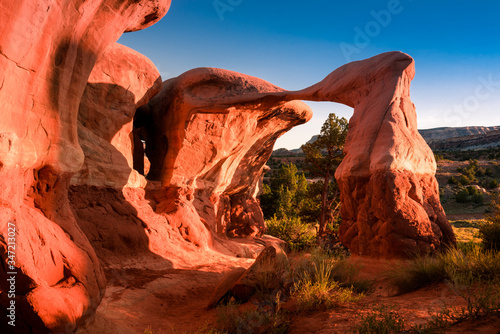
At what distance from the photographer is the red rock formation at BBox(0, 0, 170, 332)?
280cm

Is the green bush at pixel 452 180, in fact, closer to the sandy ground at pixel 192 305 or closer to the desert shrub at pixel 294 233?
the desert shrub at pixel 294 233

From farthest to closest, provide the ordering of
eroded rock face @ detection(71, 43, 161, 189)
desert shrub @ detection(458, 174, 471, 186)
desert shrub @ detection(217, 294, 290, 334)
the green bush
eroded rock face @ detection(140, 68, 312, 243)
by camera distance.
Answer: the green bush → desert shrub @ detection(458, 174, 471, 186) → eroded rock face @ detection(140, 68, 312, 243) → eroded rock face @ detection(71, 43, 161, 189) → desert shrub @ detection(217, 294, 290, 334)

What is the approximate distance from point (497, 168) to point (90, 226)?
46743 mm

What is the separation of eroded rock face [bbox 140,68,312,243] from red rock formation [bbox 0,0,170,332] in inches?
222

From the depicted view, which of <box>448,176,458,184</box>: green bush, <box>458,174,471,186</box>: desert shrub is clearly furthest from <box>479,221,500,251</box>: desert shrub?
<box>448,176,458,184</box>: green bush

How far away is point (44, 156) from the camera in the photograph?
11.9 feet

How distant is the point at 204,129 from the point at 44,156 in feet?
23.9

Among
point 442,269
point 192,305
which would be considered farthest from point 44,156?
point 442,269

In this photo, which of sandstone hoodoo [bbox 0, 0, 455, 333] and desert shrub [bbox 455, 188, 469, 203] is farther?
desert shrub [bbox 455, 188, 469, 203]

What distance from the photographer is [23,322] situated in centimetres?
264

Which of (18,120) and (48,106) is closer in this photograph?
(18,120)

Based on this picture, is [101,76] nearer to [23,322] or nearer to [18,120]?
[18,120]

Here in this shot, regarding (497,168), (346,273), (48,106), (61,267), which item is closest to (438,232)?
(346,273)

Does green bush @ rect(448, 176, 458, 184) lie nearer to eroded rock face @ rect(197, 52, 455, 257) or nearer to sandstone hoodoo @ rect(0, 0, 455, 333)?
sandstone hoodoo @ rect(0, 0, 455, 333)
